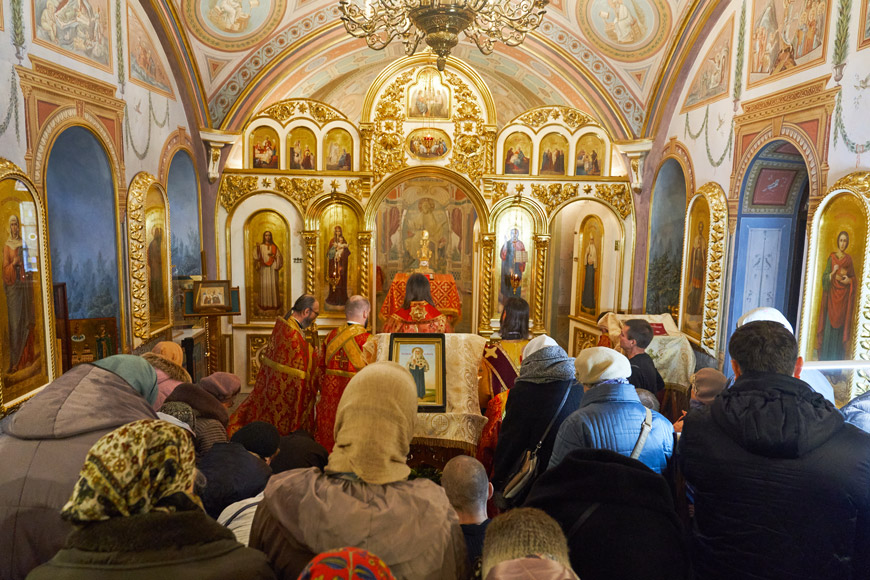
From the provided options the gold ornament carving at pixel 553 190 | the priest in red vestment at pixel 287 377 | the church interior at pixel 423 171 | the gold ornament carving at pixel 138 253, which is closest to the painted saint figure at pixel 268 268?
the church interior at pixel 423 171

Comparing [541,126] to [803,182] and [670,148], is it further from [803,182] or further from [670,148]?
[803,182]

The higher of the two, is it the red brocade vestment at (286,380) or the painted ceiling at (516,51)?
the painted ceiling at (516,51)

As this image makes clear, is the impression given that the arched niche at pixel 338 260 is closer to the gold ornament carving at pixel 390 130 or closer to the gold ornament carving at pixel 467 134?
the gold ornament carving at pixel 390 130

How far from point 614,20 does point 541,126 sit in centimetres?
180

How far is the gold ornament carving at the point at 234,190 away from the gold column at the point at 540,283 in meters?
4.59

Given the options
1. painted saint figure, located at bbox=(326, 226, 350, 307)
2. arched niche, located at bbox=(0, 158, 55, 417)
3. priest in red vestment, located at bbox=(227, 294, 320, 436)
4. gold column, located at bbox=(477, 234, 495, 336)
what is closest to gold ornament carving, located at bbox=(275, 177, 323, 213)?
painted saint figure, located at bbox=(326, 226, 350, 307)

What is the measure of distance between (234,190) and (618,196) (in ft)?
19.4

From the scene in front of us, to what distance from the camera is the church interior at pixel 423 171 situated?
482 centimetres

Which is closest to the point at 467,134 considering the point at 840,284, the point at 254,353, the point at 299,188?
the point at 299,188

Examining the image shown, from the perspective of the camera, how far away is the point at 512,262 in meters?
9.30

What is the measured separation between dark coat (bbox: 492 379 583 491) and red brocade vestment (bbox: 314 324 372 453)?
6.17ft

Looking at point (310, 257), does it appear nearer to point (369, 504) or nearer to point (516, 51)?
point (516, 51)

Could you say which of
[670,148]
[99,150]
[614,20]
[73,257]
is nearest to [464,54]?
[614,20]

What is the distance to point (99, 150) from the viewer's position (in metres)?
5.94
